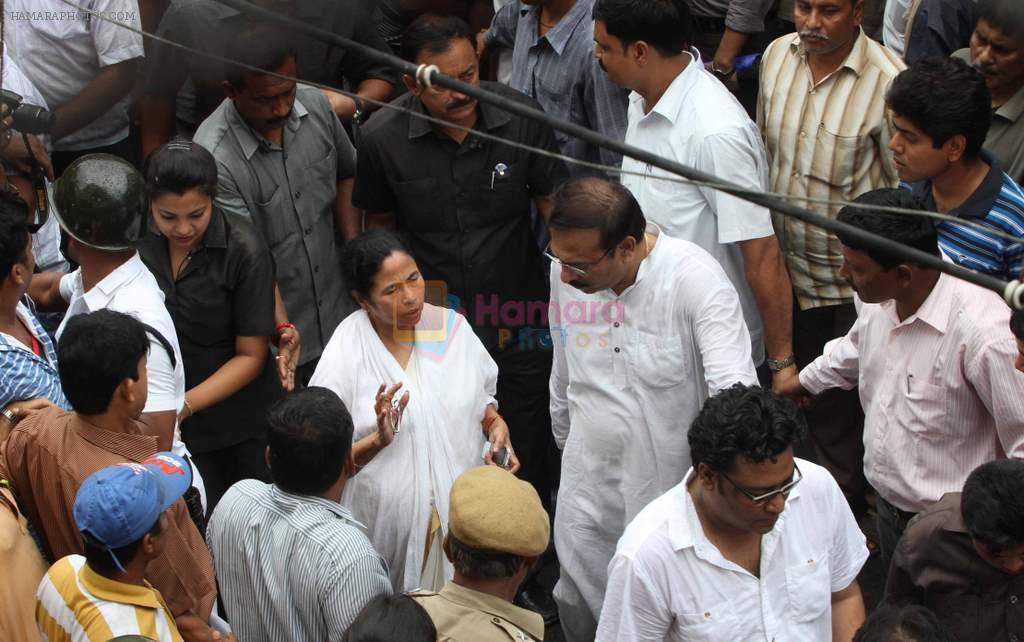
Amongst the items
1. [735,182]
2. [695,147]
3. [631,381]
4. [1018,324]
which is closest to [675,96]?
[695,147]

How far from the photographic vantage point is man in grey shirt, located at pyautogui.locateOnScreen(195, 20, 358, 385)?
4.67 m

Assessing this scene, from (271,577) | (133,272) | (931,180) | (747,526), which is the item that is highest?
(931,180)

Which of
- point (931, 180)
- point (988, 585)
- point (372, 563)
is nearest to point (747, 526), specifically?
point (988, 585)

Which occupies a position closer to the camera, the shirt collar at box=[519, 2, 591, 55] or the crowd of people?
the crowd of people

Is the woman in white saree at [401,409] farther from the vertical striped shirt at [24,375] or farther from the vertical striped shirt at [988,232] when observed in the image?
the vertical striped shirt at [988,232]

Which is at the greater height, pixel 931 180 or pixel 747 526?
pixel 931 180

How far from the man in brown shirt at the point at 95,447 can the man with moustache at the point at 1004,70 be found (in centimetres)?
297

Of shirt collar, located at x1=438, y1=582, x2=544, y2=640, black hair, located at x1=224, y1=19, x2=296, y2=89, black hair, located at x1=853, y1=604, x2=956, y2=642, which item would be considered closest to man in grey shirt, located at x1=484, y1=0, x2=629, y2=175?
black hair, located at x1=224, y1=19, x2=296, y2=89

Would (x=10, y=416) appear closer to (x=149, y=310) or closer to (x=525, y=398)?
(x=149, y=310)

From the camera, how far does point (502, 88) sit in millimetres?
4605

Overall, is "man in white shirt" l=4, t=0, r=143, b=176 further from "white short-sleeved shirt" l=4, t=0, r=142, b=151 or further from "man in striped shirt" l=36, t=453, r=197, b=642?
"man in striped shirt" l=36, t=453, r=197, b=642

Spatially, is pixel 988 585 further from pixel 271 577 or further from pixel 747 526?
pixel 271 577

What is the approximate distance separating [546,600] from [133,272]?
2.13 metres

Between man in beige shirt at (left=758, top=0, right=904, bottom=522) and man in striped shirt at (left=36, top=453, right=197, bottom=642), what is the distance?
258cm
